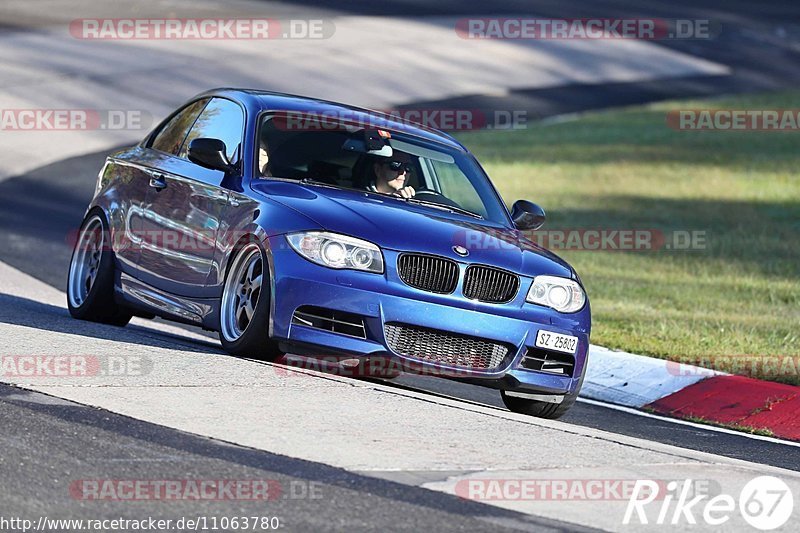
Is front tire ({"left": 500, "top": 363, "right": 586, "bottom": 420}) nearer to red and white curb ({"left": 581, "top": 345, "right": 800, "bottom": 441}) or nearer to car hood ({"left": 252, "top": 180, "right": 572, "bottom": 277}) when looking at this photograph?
car hood ({"left": 252, "top": 180, "right": 572, "bottom": 277})

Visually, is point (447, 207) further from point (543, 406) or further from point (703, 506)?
point (703, 506)

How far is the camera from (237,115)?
33.8ft

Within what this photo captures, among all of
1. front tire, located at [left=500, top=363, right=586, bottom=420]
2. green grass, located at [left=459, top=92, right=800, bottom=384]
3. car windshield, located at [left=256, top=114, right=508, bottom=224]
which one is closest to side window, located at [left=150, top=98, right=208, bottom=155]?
car windshield, located at [left=256, top=114, right=508, bottom=224]

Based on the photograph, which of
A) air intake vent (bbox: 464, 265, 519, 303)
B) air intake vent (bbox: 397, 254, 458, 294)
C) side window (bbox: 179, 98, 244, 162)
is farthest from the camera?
side window (bbox: 179, 98, 244, 162)

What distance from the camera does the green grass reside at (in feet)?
42.0

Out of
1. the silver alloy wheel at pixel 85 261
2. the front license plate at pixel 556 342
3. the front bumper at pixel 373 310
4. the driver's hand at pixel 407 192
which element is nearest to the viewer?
the front bumper at pixel 373 310

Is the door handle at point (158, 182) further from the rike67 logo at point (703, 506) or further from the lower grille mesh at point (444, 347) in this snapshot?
the rike67 logo at point (703, 506)

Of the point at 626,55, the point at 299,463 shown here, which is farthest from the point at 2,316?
the point at 626,55

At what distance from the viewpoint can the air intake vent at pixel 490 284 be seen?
8961 mm

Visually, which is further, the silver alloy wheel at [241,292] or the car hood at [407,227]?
the silver alloy wheel at [241,292]

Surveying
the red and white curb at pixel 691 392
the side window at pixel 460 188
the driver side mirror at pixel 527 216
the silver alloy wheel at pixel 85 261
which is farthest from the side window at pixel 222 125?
the red and white curb at pixel 691 392

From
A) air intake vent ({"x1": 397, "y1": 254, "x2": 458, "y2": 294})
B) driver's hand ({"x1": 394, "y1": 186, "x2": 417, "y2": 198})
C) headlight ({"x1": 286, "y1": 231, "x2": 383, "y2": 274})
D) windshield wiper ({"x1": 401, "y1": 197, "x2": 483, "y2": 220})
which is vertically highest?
driver's hand ({"x1": 394, "y1": 186, "x2": 417, "y2": 198})

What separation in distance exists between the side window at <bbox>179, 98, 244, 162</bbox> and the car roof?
7cm

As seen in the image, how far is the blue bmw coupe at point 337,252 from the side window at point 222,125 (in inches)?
0.6
